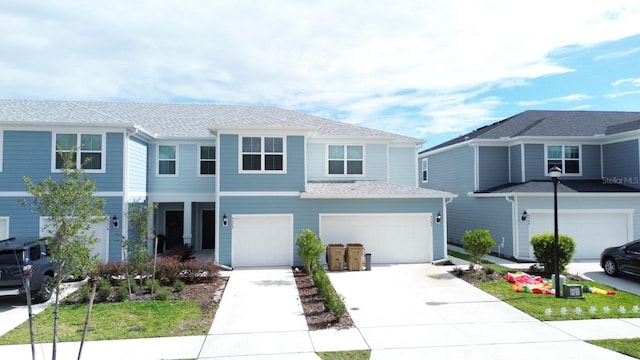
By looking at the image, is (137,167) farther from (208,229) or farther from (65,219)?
(65,219)

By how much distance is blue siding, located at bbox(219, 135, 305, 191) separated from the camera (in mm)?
14656

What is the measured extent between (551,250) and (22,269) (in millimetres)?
15420

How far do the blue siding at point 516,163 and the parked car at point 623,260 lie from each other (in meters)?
5.73

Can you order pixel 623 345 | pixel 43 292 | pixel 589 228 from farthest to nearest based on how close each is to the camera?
pixel 589 228 → pixel 43 292 → pixel 623 345

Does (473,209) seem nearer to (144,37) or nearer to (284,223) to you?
(284,223)

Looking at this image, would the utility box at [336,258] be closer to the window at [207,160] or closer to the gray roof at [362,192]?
the gray roof at [362,192]

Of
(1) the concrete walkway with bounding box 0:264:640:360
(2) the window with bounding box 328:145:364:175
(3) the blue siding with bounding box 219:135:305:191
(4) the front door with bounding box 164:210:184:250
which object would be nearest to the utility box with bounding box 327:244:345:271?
(3) the blue siding with bounding box 219:135:305:191

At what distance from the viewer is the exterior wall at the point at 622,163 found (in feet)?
56.3

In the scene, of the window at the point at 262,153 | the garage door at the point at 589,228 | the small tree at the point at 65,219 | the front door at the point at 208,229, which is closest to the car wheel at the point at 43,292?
the small tree at the point at 65,219

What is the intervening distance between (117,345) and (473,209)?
55.8ft

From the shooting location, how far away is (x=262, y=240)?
14.9 metres

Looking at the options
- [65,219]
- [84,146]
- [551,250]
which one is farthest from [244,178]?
[551,250]

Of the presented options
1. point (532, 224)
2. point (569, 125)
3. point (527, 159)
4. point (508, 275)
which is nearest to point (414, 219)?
point (508, 275)

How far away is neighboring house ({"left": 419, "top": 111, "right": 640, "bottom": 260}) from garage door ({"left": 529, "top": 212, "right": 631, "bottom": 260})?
0.14 ft
